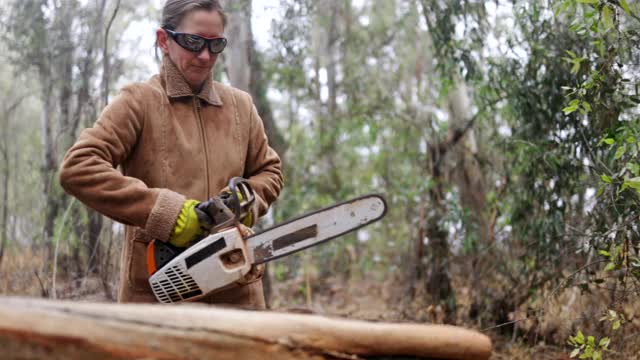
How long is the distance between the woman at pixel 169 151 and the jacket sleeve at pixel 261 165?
4 centimetres

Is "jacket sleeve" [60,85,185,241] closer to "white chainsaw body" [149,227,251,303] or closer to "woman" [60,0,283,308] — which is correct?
"woman" [60,0,283,308]

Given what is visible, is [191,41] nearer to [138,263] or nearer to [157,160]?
[157,160]

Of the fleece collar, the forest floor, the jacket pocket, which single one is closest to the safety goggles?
the fleece collar

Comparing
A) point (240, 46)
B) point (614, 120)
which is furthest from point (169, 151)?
point (240, 46)

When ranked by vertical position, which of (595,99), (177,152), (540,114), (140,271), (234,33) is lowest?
(140,271)

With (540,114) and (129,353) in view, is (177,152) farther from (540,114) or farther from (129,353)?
(540,114)

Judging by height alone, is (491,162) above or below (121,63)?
below

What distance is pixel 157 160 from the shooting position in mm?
2801

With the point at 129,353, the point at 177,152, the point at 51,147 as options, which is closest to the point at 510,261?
the point at 177,152

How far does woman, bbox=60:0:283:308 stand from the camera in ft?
8.58

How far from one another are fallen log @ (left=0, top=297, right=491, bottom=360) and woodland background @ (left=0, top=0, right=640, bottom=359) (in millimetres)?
1658

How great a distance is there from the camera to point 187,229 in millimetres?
2604

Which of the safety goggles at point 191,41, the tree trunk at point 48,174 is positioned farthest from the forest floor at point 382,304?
the safety goggles at point 191,41

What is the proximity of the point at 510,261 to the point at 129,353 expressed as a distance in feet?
16.3
